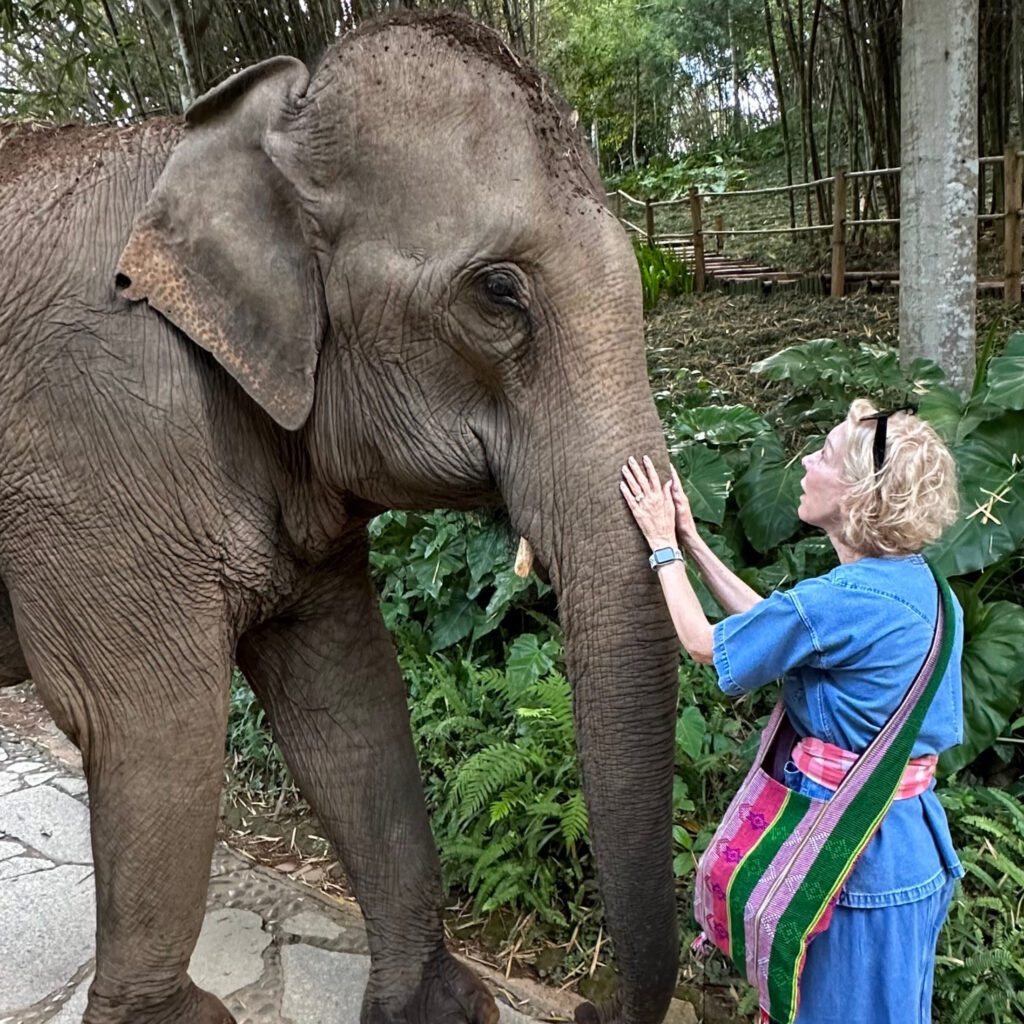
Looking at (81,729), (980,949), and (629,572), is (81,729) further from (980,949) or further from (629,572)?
(980,949)

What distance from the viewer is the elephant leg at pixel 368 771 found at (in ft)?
7.73

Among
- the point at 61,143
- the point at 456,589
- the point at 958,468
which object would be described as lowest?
the point at 456,589

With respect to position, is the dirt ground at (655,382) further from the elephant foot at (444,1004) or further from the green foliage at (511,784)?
the elephant foot at (444,1004)

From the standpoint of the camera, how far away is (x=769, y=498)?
3527mm

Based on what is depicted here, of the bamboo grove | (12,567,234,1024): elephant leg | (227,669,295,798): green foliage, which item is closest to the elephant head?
the bamboo grove

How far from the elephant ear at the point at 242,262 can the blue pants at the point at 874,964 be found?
3.96 ft

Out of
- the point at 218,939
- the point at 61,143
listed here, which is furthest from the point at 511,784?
the point at 61,143

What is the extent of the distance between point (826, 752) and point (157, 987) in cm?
130

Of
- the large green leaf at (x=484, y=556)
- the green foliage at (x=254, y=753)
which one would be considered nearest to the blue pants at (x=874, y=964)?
the large green leaf at (x=484, y=556)

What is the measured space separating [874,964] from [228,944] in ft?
6.12

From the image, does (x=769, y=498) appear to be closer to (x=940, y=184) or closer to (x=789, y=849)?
(x=940, y=184)

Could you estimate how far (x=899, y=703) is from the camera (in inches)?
63.2

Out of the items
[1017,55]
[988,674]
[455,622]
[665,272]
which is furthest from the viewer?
[665,272]

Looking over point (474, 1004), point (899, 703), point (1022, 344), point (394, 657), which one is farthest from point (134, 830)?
point (1022, 344)
